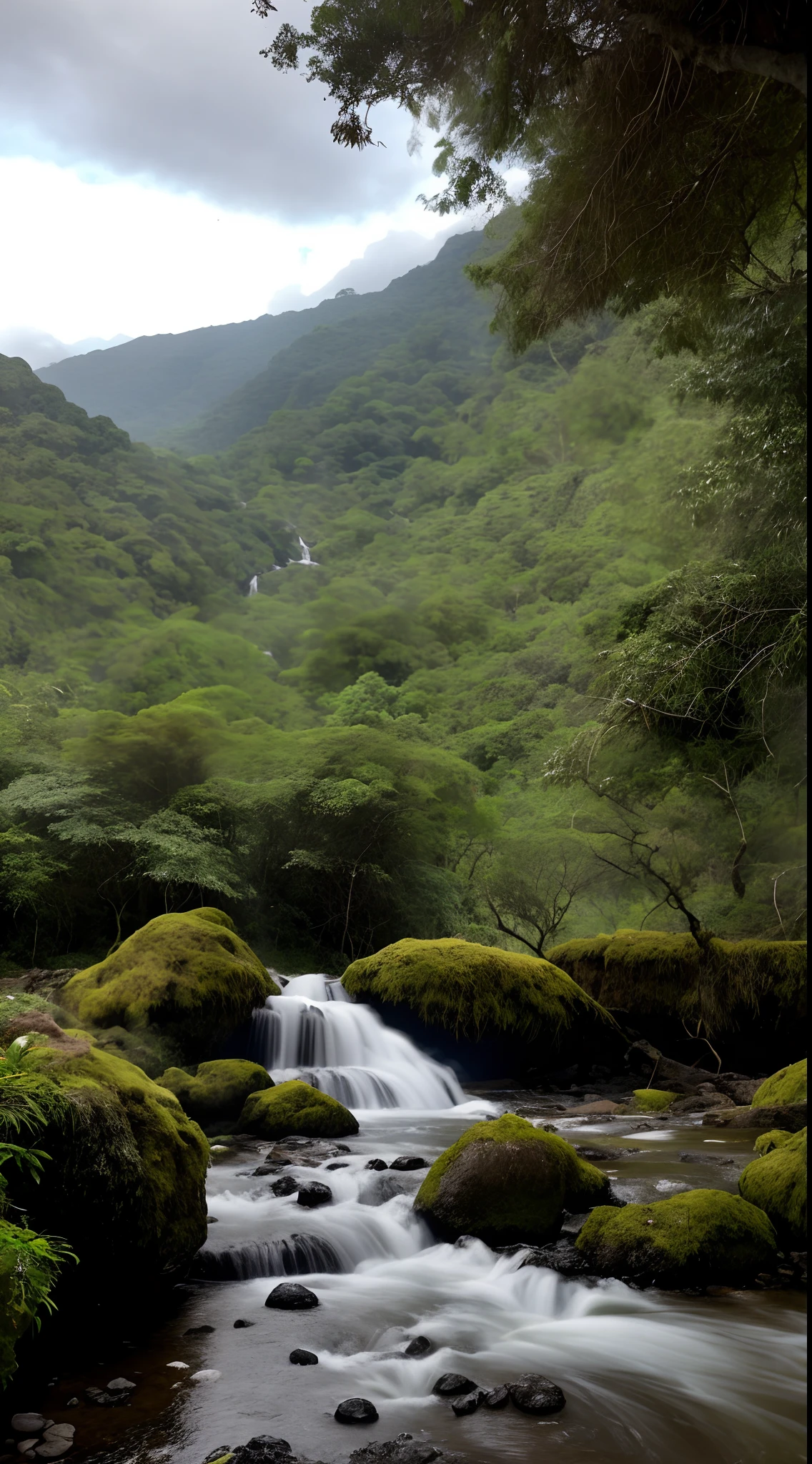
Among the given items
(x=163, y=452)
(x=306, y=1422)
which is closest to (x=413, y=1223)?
(x=306, y=1422)

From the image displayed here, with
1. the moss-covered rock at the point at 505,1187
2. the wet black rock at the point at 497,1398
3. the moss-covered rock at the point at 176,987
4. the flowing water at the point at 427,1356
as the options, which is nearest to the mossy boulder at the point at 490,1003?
the moss-covered rock at the point at 176,987

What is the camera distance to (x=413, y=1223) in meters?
5.73

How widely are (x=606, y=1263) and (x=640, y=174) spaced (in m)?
5.78

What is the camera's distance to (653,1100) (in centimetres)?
1052

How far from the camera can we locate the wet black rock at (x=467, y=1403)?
3461 mm

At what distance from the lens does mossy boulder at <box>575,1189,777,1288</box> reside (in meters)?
4.62

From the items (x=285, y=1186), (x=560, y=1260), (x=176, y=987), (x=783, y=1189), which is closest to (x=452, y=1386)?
(x=560, y=1260)

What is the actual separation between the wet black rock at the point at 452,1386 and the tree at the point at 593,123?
5.32 meters

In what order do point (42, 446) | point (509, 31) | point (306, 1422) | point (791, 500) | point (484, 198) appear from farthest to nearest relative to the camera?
1. point (42, 446)
2. point (791, 500)
3. point (484, 198)
4. point (509, 31)
5. point (306, 1422)

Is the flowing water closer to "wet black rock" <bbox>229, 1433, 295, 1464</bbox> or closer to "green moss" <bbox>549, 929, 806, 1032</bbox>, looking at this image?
"wet black rock" <bbox>229, 1433, 295, 1464</bbox>

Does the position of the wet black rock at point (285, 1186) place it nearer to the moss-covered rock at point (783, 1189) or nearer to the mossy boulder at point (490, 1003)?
the moss-covered rock at point (783, 1189)

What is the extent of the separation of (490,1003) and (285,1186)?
592 centimetres

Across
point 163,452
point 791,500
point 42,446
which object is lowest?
point 791,500

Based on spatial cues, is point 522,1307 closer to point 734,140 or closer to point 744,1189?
point 744,1189
